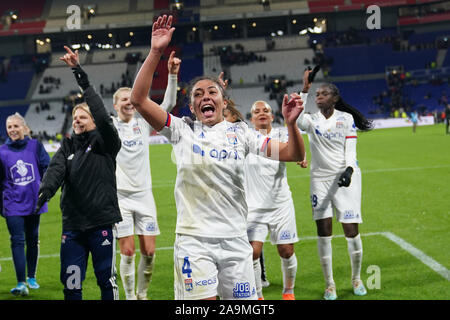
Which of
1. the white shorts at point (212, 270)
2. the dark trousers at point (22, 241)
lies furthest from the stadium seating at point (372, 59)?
the white shorts at point (212, 270)

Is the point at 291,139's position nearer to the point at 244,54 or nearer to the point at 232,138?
the point at 232,138

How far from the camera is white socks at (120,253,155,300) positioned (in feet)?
19.9

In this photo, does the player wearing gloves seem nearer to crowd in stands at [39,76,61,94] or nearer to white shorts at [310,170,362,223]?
white shorts at [310,170,362,223]

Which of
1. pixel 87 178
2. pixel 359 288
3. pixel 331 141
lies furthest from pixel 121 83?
pixel 87 178

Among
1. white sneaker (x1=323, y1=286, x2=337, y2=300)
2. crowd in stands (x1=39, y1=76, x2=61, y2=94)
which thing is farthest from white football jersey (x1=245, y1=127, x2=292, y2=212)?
crowd in stands (x1=39, y1=76, x2=61, y2=94)

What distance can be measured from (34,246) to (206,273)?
418cm

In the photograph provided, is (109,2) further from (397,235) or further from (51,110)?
(397,235)

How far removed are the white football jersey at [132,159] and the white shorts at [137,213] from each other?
85mm

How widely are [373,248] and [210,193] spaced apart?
5.41 meters

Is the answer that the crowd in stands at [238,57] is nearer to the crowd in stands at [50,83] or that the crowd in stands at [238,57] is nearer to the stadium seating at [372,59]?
the stadium seating at [372,59]

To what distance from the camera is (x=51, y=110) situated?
50.7m

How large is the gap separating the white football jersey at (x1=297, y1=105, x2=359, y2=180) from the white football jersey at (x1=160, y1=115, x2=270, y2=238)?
2.81 meters

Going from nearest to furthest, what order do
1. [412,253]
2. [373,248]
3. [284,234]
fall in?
1. [284,234]
2. [412,253]
3. [373,248]

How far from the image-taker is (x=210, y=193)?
3674 mm
